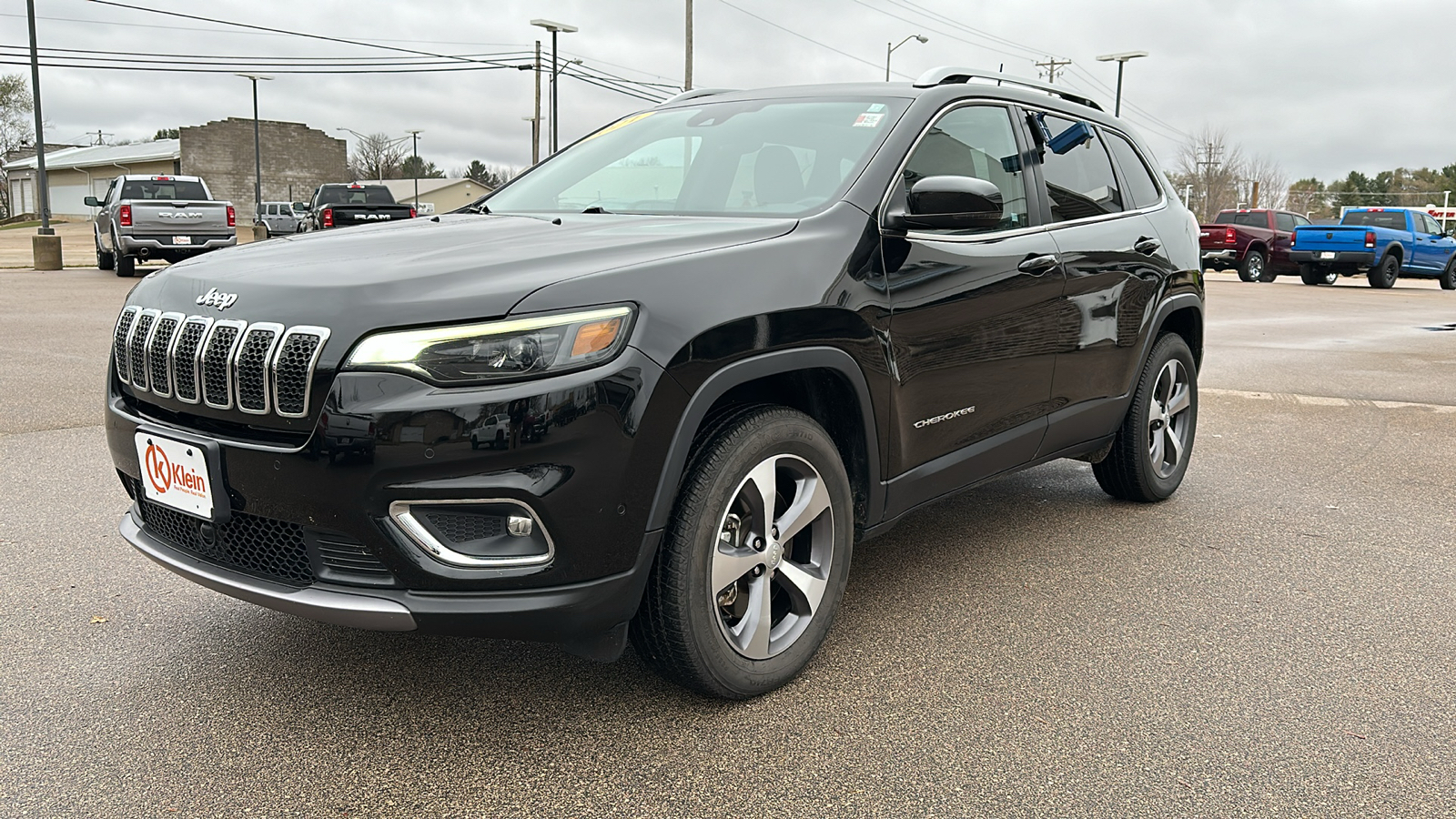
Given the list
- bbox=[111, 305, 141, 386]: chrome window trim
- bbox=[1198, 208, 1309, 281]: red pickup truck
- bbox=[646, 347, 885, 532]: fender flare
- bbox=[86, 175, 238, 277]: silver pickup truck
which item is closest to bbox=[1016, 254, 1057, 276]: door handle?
bbox=[646, 347, 885, 532]: fender flare

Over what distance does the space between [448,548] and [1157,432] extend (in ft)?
12.0

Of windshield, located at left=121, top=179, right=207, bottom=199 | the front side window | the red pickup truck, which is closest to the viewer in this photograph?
the front side window

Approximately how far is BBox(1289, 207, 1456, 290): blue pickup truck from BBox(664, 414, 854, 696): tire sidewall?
83.1 ft

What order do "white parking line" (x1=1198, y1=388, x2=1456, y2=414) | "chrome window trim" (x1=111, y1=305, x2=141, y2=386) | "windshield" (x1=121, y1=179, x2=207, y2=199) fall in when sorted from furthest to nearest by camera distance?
1. "windshield" (x1=121, y1=179, x2=207, y2=199)
2. "white parking line" (x1=1198, y1=388, x2=1456, y2=414)
3. "chrome window trim" (x1=111, y1=305, x2=141, y2=386)

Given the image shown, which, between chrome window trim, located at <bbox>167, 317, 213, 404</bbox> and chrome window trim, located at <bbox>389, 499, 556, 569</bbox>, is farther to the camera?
chrome window trim, located at <bbox>167, 317, 213, 404</bbox>

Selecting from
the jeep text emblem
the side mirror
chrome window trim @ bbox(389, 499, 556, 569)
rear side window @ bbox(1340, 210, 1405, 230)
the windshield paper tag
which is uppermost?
rear side window @ bbox(1340, 210, 1405, 230)

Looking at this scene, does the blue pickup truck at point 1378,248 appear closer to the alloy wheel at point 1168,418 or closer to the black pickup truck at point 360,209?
the black pickup truck at point 360,209

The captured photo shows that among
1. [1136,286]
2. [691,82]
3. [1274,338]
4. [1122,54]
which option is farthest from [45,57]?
[1136,286]

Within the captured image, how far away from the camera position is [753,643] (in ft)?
9.46

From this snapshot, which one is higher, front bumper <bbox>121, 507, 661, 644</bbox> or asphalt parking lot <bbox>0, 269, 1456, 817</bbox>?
front bumper <bbox>121, 507, 661, 644</bbox>

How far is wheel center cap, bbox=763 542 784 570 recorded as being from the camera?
2.90 meters

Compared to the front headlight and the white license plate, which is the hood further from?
the white license plate

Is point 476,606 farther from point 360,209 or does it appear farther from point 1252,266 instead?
point 1252,266

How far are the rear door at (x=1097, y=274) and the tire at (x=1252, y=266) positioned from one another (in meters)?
24.1
